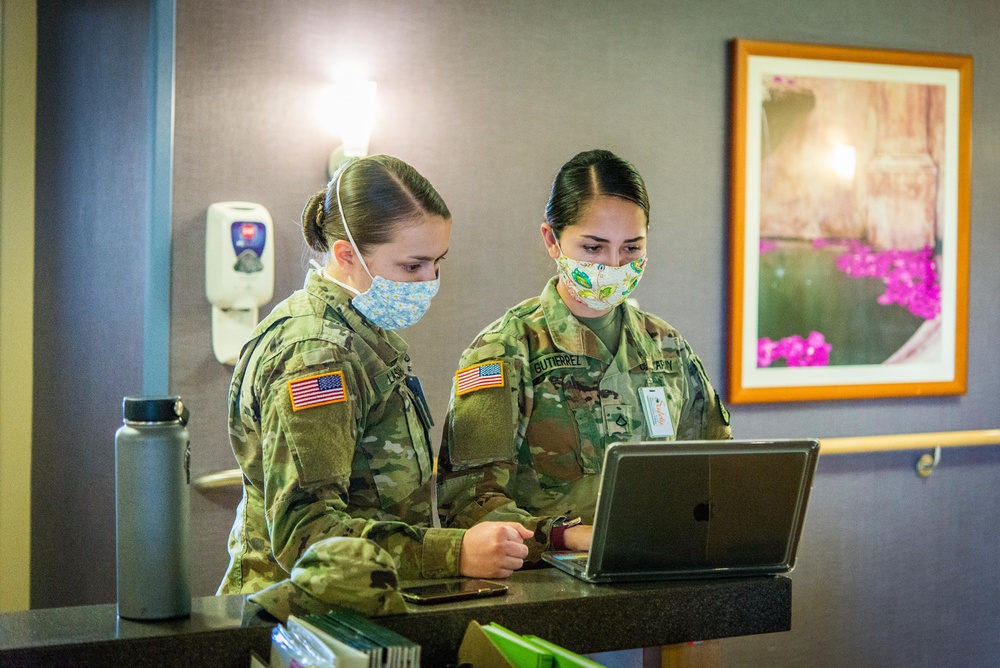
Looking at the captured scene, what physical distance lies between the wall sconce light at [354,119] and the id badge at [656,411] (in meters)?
1.33

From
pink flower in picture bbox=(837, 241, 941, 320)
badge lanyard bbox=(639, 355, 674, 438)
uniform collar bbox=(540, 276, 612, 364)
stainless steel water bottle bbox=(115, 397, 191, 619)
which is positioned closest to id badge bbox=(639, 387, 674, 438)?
badge lanyard bbox=(639, 355, 674, 438)

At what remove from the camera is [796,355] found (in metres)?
3.84

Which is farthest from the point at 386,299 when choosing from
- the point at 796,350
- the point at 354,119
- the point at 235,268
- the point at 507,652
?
the point at 796,350

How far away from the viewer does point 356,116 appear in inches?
124

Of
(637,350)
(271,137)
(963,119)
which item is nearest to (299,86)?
(271,137)

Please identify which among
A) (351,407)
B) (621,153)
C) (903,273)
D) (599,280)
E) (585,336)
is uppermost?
(621,153)

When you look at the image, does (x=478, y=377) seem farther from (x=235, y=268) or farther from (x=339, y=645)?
(x=235, y=268)

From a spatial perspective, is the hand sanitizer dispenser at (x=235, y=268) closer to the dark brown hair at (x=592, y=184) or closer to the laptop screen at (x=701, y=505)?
the dark brown hair at (x=592, y=184)

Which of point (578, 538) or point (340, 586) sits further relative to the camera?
point (578, 538)

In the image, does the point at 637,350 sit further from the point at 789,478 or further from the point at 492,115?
the point at 492,115

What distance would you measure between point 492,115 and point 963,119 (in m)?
1.92

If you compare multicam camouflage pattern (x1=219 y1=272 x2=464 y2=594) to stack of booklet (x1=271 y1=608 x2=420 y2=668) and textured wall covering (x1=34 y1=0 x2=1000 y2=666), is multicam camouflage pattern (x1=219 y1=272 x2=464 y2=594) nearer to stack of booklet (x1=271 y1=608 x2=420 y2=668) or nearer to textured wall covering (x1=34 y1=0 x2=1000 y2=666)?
stack of booklet (x1=271 y1=608 x2=420 y2=668)

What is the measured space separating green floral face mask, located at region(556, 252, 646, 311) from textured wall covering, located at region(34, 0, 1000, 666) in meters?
1.06

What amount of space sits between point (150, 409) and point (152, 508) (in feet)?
0.41
